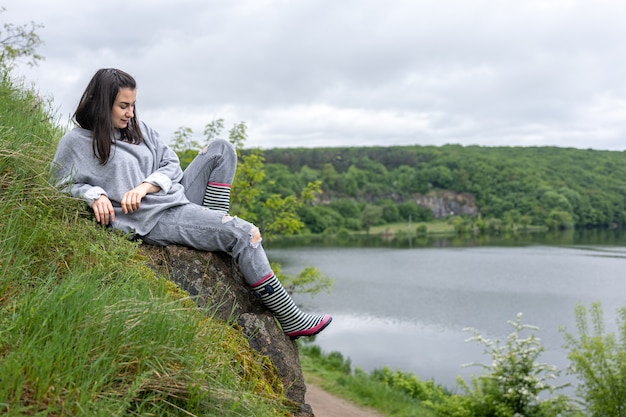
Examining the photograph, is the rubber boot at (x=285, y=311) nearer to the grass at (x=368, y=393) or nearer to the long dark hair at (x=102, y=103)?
the long dark hair at (x=102, y=103)

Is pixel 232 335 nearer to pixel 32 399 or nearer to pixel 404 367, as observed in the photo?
pixel 32 399

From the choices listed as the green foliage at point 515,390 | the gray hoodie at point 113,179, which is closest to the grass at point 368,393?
the green foliage at point 515,390

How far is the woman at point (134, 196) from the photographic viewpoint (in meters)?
3.02

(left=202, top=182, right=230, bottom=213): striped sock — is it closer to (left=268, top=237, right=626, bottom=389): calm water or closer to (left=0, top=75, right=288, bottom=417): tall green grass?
(left=0, top=75, right=288, bottom=417): tall green grass

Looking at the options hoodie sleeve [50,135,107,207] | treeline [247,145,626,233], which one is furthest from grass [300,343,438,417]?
treeline [247,145,626,233]

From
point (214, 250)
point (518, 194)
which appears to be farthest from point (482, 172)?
point (214, 250)

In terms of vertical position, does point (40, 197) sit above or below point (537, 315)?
above

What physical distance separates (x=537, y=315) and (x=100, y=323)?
25.5 metres

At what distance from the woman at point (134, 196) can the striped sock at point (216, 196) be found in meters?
0.16

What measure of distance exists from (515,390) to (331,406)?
4.15 meters

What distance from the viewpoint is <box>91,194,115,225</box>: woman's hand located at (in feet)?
9.48

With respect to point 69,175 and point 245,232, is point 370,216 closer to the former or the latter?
point 245,232

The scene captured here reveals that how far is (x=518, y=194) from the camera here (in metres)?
96.9

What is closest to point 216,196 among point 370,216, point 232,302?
point 232,302
